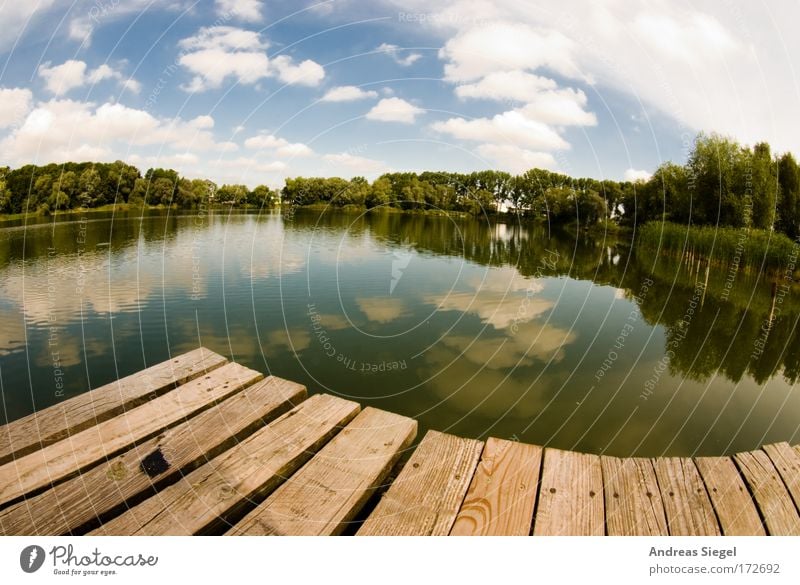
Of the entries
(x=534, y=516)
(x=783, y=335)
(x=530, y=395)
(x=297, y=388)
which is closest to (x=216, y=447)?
(x=297, y=388)

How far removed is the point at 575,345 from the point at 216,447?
24.7 ft

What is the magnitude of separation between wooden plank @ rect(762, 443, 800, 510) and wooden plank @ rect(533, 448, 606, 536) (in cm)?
112

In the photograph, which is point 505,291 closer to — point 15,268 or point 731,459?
point 731,459

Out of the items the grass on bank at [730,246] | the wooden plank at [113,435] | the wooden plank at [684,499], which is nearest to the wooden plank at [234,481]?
the wooden plank at [113,435]

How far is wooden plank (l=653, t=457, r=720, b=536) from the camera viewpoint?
2.13m

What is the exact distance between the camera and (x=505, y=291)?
40.4 ft

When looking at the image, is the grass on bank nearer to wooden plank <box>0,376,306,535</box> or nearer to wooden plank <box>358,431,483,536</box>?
wooden plank <box>358,431,483,536</box>

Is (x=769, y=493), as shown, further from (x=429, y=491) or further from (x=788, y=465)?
(x=429, y=491)

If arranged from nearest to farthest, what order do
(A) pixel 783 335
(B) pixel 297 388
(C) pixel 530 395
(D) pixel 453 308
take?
1. (B) pixel 297 388
2. (C) pixel 530 395
3. (D) pixel 453 308
4. (A) pixel 783 335

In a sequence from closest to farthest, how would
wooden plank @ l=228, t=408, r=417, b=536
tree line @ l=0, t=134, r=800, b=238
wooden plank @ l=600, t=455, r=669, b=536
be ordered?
wooden plank @ l=228, t=408, r=417, b=536 < wooden plank @ l=600, t=455, r=669, b=536 < tree line @ l=0, t=134, r=800, b=238

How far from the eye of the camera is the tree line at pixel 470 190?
5973 mm

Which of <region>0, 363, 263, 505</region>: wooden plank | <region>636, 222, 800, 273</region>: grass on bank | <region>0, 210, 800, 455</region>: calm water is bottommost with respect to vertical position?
<region>0, 210, 800, 455</region>: calm water

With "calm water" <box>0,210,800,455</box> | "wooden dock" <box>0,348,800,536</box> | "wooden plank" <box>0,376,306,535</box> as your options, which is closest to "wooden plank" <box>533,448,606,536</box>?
"wooden dock" <box>0,348,800,536</box>
